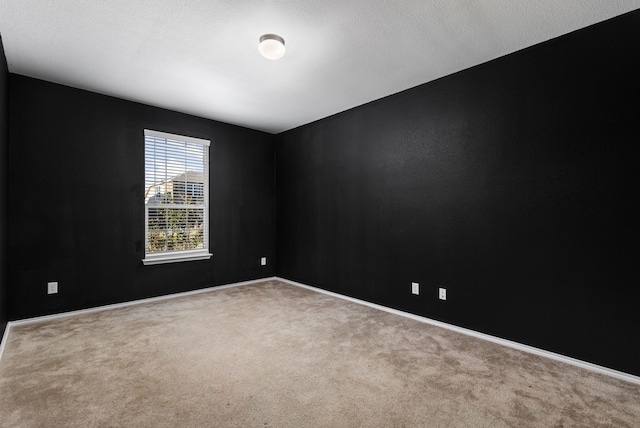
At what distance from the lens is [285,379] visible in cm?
215

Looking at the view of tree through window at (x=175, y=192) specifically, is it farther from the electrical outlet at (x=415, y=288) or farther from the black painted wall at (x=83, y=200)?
the electrical outlet at (x=415, y=288)

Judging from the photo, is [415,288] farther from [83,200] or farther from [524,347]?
[83,200]

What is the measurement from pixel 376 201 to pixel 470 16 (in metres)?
2.16

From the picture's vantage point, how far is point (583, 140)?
2.43 meters

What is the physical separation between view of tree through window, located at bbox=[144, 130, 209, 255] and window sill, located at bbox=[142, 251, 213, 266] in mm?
84

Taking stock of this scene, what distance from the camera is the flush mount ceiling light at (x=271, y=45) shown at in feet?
8.20

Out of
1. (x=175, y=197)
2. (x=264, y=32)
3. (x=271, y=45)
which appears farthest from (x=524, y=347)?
(x=175, y=197)

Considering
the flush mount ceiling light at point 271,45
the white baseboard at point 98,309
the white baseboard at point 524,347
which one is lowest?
the white baseboard at point 524,347

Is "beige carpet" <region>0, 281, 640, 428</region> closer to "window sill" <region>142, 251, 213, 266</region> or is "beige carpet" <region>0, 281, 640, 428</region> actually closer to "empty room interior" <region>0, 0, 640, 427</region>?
"empty room interior" <region>0, 0, 640, 427</region>

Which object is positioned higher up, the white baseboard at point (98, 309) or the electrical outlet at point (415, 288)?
the electrical outlet at point (415, 288)

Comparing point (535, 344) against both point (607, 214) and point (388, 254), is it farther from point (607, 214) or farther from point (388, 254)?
point (388, 254)

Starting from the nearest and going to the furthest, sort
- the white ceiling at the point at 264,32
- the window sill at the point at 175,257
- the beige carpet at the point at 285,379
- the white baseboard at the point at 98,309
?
the beige carpet at the point at 285,379
the white ceiling at the point at 264,32
the white baseboard at the point at 98,309
the window sill at the point at 175,257

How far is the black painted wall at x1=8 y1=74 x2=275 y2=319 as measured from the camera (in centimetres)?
328

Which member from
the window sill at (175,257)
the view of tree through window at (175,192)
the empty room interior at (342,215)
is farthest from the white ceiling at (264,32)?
the window sill at (175,257)
